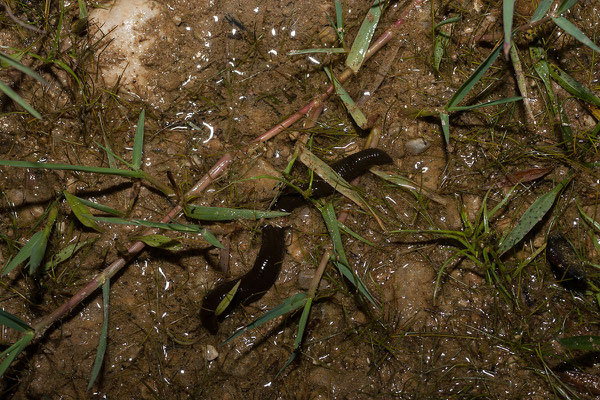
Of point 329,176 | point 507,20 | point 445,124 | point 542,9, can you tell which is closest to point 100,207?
point 329,176

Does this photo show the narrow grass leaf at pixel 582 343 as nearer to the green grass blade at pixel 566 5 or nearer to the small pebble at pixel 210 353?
the green grass blade at pixel 566 5

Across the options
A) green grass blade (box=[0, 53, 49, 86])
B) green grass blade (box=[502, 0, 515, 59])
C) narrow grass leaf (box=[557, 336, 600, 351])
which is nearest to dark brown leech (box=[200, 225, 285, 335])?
green grass blade (box=[0, 53, 49, 86])

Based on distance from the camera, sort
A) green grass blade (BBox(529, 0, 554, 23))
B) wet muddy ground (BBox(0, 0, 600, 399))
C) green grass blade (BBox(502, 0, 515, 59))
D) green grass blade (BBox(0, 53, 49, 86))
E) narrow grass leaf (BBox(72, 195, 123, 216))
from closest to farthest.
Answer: green grass blade (BBox(0, 53, 49, 86)), green grass blade (BBox(502, 0, 515, 59)), green grass blade (BBox(529, 0, 554, 23)), narrow grass leaf (BBox(72, 195, 123, 216)), wet muddy ground (BBox(0, 0, 600, 399))

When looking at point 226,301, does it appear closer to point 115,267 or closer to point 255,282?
point 255,282

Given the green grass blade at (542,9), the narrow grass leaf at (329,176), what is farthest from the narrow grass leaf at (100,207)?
the green grass blade at (542,9)

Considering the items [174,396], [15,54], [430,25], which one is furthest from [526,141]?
[15,54]

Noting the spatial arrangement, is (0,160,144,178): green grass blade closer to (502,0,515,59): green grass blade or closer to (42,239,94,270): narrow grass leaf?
(42,239,94,270): narrow grass leaf
